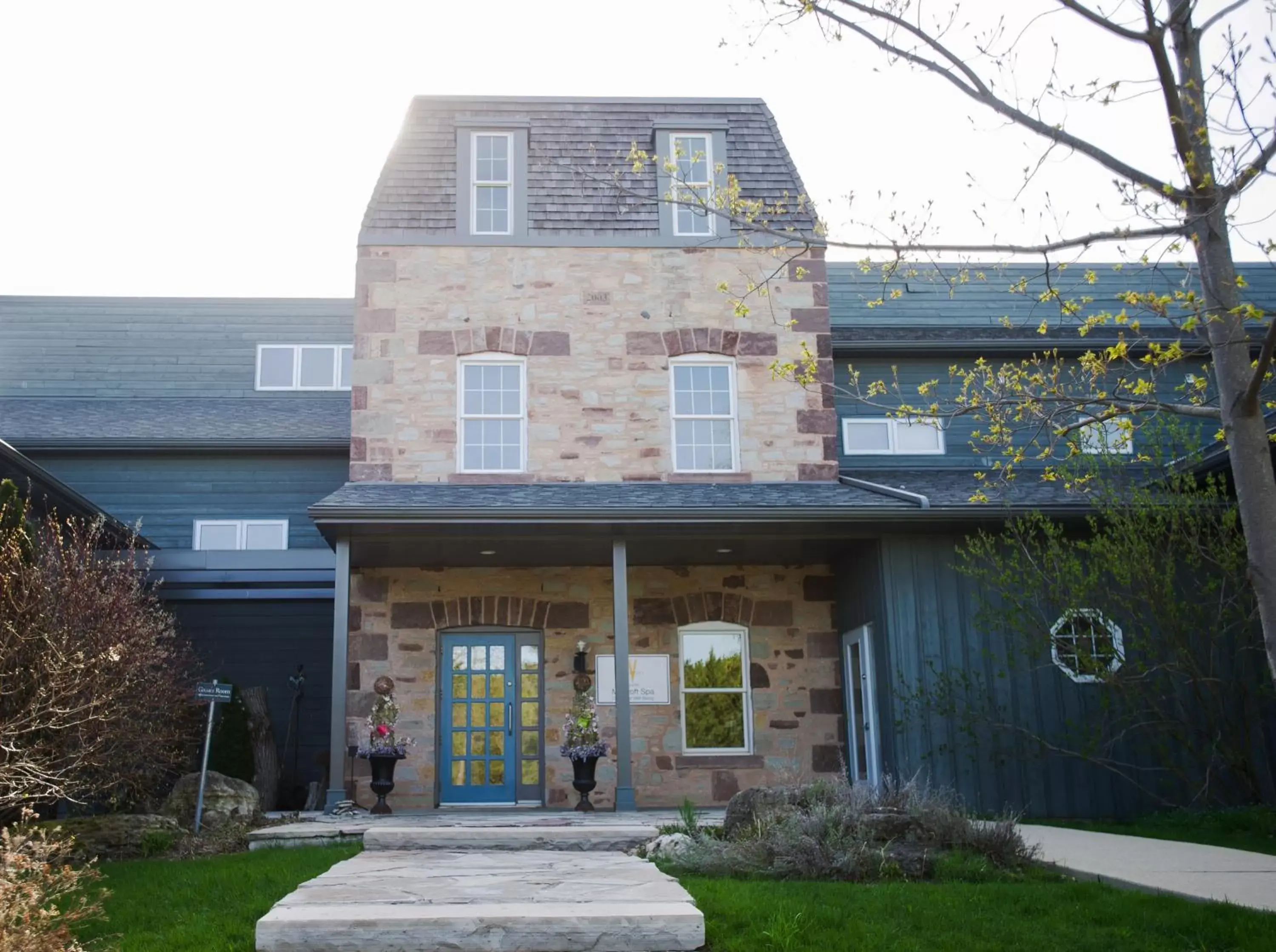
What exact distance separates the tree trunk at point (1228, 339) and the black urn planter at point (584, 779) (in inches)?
296

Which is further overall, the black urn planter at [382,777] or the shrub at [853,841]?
the black urn planter at [382,777]

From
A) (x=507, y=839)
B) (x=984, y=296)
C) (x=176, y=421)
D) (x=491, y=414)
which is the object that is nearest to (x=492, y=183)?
(x=491, y=414)

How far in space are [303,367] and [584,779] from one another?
9802mm

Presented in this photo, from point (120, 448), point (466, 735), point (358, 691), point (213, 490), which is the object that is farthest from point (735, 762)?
point (120, 448)

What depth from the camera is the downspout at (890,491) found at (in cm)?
1261

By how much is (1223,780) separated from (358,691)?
8.78 metres

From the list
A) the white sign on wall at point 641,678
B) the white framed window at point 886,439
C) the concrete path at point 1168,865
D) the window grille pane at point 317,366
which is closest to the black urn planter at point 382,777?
the white sign on wall at point 641,678

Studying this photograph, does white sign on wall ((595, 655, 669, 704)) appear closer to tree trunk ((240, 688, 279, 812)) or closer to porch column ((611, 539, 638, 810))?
porch column ((611, 539, 638, 810))

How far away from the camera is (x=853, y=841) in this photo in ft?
27.2

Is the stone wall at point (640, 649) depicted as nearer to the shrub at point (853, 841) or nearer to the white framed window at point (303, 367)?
the shrub at point (853, 841)

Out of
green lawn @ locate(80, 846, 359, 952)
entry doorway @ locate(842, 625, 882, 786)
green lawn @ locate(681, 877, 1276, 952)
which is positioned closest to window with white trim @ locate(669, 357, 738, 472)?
entry doorway @ locate(842, 625, 882, 786)

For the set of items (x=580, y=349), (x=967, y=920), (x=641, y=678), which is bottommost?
(x=967, y=920)

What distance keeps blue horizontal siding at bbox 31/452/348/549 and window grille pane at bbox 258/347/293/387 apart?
252 centimetres

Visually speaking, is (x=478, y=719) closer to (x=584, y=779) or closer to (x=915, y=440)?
(x=584, y=779)
